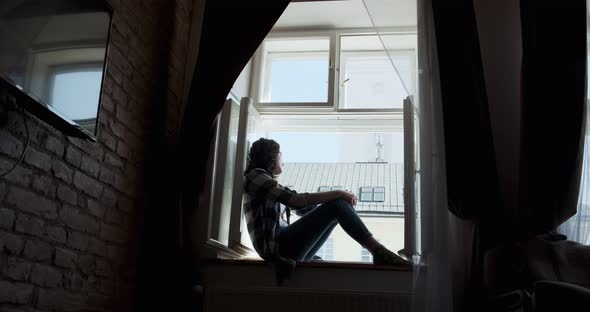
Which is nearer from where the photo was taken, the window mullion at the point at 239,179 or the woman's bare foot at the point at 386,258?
the woman's bare foot at the point at 386,258

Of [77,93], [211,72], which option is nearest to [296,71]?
[211,72]

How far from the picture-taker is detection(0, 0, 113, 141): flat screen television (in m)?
1.67

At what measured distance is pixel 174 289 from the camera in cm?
265

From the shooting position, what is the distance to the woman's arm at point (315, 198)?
2.90 m

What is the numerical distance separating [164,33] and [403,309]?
1.78m

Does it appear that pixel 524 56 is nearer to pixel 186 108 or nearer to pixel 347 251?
pixel 347 251

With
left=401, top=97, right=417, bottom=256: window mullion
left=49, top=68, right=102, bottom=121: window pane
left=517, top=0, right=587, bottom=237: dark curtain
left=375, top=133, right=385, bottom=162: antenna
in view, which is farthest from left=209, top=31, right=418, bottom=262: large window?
left=49, top=68, right=102, bottom=121: window pane

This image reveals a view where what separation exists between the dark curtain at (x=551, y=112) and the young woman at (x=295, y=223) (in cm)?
67

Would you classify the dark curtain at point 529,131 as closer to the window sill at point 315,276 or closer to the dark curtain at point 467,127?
the dark curtain at point 467,127

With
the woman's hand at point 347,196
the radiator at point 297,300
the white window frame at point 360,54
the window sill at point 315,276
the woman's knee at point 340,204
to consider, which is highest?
the white window frame at point 360,54

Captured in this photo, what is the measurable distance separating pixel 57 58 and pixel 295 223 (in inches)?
56.1

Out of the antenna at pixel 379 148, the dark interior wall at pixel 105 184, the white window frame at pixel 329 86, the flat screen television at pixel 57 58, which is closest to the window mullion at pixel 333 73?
the white window frame at pixel 329 86

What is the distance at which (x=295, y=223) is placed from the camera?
9.52 ft

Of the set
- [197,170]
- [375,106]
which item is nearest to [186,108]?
[197,170]
